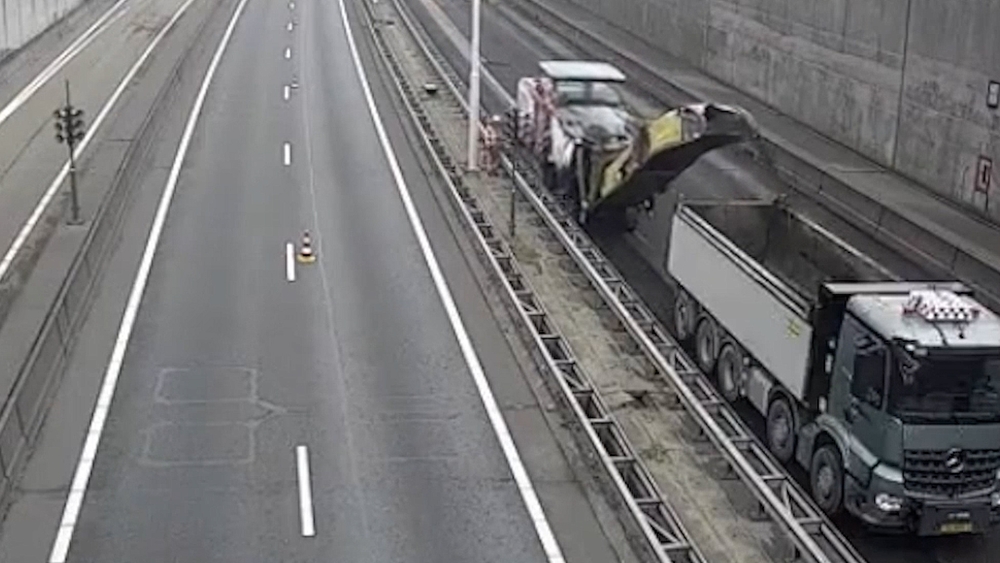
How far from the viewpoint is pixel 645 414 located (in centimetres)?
2305

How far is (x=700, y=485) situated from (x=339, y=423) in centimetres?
616

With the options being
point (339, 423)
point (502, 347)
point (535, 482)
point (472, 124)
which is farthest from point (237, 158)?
point (535, 482)

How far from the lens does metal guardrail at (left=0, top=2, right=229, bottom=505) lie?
20797 mm

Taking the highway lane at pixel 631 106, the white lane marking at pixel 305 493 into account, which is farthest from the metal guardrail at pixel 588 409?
the white lane marking at pixel 305 493

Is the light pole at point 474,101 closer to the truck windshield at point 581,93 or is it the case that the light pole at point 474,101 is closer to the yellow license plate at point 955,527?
the truck windshield at point 581,93

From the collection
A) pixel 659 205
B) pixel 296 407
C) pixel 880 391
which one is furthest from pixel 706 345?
pixel 659 205

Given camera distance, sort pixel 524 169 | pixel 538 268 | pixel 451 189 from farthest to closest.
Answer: pixel 524 169
pixel 451 189
pixel 538 268

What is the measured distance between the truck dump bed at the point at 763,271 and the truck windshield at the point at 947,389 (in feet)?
6.94

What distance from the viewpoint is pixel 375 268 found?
3162 centimetres

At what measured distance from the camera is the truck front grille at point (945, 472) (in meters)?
18.9

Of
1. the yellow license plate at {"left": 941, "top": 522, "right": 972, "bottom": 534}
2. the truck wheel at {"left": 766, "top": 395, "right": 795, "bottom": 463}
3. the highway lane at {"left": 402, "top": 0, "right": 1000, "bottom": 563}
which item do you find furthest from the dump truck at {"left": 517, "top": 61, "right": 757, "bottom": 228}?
the yellow license plate at {"left": 941, "top": 522, "right": 972, "bottom": 534}

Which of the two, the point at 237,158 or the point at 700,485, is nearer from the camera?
the point at 700,485

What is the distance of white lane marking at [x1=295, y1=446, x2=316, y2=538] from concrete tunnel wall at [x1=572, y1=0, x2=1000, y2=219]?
22.4m

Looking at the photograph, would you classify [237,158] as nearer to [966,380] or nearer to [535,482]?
[535,482]
